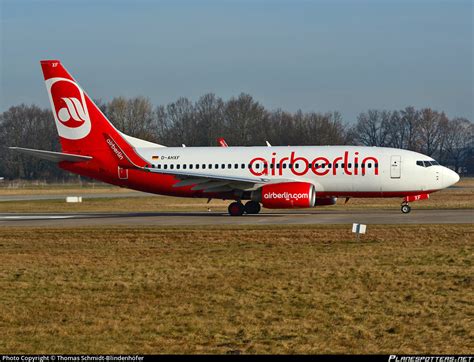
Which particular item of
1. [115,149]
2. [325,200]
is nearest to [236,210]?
[325,200]

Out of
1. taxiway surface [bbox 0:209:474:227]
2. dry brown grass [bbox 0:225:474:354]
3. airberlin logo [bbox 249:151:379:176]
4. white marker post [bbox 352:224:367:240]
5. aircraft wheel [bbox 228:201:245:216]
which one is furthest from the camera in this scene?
aircraft wheel [bbox 228:201:245:216]

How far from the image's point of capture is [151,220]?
3959 cm

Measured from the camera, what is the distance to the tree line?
11193 cm

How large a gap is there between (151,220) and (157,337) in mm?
25611

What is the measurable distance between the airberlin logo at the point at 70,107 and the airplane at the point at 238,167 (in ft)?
0.17

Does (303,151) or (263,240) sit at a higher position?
(303,151)

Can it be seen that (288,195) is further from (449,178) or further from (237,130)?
(237,130)

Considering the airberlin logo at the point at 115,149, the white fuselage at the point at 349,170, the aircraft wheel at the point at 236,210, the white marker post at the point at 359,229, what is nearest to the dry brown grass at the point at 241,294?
the white marker post at the point at 359,229

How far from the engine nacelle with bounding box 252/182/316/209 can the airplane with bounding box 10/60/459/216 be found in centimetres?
5

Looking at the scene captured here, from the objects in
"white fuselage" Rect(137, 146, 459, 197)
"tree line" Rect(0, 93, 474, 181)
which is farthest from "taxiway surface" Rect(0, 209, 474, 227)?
"tree line" Rect(0, 93, 474, 181)

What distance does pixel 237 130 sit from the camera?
115250 millimetres

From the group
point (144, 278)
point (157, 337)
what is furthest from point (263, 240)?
point (157, 337)

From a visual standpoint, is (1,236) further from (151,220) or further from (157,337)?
(157,337)

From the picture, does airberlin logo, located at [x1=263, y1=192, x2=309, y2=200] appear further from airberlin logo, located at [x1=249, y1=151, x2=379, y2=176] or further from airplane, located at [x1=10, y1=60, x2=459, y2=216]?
airberlin logo, located at [x1=249, y1=151, x2=379, y2=176]
